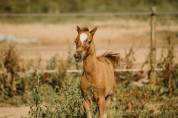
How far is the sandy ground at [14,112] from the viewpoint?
8.98 m

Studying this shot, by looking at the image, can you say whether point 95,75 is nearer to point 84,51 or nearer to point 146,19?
point 84,51

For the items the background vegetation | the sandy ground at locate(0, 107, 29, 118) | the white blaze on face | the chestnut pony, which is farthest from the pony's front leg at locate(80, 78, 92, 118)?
the background vegetation

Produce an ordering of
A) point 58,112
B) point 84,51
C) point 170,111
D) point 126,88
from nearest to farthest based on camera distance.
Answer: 1. point 84,51
2. point 58,112
3. point 170,111
4. point 126,88

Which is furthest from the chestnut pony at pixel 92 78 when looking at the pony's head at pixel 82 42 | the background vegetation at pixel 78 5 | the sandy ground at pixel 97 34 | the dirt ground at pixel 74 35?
the background vegetation at pixel 78 5

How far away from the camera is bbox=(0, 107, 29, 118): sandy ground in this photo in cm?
898

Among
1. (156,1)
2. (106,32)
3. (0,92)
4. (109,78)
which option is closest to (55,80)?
(0,92)

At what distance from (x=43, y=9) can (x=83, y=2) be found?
8.21ft

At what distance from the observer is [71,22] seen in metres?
24.1

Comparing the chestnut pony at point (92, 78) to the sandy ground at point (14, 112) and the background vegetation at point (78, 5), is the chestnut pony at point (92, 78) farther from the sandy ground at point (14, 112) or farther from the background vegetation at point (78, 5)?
the background vegetation at point (78, 5)

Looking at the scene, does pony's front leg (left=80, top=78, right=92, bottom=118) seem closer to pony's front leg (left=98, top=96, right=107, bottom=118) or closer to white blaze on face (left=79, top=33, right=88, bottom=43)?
pony's front leg (left=98, top=96, right=107, bottom=118)

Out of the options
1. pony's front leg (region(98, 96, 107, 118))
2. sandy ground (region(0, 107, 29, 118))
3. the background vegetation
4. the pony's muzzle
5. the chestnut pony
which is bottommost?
sandy ground (region(0, 107, 29, 118))

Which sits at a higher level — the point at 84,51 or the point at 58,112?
the point at 84,51

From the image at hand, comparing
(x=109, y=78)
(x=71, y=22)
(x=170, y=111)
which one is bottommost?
(x=170, y=111)

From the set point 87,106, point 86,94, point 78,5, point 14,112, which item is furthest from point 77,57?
point 78,5
